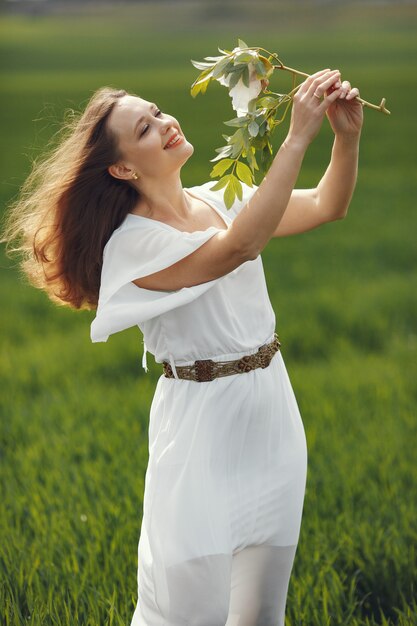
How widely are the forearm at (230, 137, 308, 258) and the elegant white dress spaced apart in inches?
4.6

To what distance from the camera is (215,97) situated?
31438mm

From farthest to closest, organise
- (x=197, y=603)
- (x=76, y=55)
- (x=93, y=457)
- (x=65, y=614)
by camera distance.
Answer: (x=76, y=55) → (x=93, y=457) → (x=65, y=614) → (x=197, y=603)

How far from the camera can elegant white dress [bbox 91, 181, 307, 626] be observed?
2.26 meters

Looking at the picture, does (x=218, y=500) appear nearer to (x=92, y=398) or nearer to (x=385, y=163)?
(x=92, y=398)

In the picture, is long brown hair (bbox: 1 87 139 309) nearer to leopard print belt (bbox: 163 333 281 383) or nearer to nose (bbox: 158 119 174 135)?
nose (bbox: 158 119 174 135)

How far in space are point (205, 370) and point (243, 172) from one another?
18.7 inches

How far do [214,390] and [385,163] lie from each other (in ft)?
46.9

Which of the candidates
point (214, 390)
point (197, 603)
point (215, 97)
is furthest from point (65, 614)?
point (215, 97)

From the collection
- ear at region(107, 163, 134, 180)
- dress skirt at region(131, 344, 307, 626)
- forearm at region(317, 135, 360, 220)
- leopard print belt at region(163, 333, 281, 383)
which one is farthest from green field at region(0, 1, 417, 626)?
leopard print belt at region(163, 333, 281, 383)

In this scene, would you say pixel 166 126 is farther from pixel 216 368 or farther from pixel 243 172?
pixel 216 368

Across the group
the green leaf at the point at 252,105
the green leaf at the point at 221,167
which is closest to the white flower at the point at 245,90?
the green leaf at the point at 252,105

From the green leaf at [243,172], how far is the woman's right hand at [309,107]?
146mm

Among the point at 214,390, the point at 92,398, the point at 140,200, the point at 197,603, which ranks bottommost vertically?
the point at 92,398

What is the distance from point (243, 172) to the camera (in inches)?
89.4
